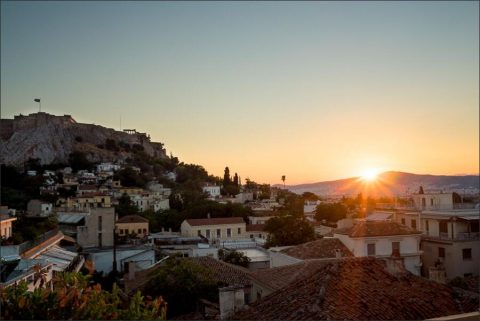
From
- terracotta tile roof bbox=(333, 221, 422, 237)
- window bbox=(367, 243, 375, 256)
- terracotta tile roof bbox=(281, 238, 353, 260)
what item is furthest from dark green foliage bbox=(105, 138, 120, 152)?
window bbox=(367, 243, 375, 256)

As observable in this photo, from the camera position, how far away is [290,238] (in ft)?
94.3

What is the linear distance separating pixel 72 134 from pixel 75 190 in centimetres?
4225

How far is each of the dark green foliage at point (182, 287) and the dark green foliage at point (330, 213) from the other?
3802 centimetres

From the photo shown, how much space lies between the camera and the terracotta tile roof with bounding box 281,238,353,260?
18.5 m

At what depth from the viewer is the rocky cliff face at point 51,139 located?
95562 mm

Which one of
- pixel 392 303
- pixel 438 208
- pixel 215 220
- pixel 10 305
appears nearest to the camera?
pixel 10 305

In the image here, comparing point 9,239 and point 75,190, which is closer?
point 9,239

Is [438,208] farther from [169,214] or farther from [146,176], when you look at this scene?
[146,176]

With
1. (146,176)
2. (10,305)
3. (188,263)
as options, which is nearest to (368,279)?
(10,305)

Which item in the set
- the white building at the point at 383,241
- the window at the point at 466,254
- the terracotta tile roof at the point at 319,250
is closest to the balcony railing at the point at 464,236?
the window at the point at 466,254

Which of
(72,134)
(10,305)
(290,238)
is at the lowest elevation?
(290,238)

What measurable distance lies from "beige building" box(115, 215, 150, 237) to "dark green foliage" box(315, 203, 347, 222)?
63.1 ft

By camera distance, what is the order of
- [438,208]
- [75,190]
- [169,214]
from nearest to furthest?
[438,208] → [169,214] → [75,190]

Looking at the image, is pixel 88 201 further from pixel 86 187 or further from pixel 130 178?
pixel 130 178
